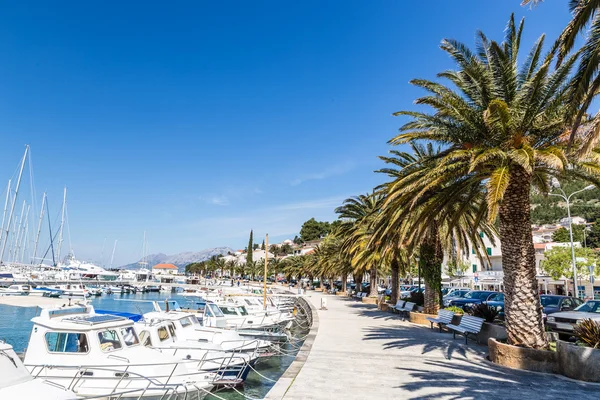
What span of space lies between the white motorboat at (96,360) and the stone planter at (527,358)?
7744 mm

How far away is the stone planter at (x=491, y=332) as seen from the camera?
1239 cm

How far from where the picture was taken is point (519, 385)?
8.09 meters

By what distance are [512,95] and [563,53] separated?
379 cm

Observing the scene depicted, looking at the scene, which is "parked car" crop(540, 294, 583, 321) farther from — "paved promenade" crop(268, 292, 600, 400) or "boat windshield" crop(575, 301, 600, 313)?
"paved promenade" crop(268, 292, 600, 400)

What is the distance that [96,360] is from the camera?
10.2 m

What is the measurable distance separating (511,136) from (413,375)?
22.7 ft

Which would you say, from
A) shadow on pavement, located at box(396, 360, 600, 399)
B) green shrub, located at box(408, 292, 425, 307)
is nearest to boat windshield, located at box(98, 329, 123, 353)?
shadow on pavement, located at box(396, 360, 600, 399)

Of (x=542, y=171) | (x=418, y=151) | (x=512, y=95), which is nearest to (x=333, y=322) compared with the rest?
(x=418, y=151)

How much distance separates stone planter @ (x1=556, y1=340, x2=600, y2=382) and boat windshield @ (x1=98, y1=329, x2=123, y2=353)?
11.4 m

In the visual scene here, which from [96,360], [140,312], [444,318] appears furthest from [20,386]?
[140,312]

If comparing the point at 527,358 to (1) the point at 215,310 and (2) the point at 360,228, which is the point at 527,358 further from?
(2) the point at 360,228

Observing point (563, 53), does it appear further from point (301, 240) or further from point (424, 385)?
point (301, 240)

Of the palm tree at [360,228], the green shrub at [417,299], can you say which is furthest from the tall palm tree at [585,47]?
the palm tree at [360,228]

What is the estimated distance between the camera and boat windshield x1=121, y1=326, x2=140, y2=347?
11234mm
